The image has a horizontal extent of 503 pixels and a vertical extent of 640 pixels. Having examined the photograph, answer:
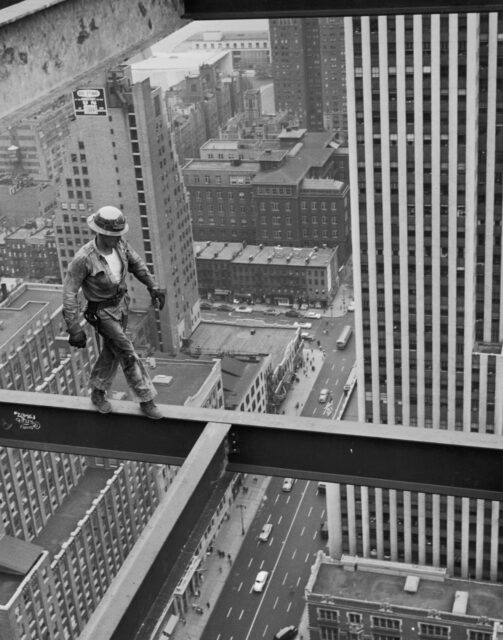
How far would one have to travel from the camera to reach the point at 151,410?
6.59 meters

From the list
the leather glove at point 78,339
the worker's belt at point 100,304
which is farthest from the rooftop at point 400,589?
the leather glove at point 78,339

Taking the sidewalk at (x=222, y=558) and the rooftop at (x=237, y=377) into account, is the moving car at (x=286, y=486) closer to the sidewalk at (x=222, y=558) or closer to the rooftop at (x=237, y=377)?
the sidewalk at (x=222, y=558)

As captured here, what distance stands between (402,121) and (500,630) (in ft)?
48.3

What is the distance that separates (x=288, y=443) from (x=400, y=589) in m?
29.9

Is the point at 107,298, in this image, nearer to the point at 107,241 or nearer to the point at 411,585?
the point at 107,241

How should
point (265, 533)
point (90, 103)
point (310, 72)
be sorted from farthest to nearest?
point (310, 72) < point (90, 103) < point (265, 533)

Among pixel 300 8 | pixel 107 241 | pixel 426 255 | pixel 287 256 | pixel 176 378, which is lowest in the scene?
pixel 287 256

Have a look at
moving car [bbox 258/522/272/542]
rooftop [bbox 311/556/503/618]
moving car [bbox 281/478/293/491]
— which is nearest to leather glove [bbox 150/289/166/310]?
rooftop [bbox 311/556/503/618]

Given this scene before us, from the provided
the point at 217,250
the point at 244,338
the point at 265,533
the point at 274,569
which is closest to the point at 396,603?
the point at 274,569

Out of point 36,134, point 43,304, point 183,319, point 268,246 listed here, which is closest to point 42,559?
point 43,304

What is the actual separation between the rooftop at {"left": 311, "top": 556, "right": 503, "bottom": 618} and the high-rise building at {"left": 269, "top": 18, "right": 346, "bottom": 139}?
40.9 metres

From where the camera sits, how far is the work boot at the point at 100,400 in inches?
263

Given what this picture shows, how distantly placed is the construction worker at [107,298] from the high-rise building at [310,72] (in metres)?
67.2

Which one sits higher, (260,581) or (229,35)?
(229,35)
